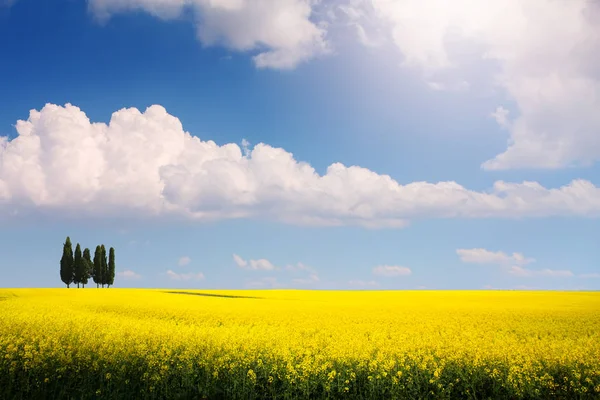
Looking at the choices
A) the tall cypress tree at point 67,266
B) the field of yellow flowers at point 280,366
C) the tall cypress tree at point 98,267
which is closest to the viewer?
the field of yellow flowers at point 280,366

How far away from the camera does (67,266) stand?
91.0m

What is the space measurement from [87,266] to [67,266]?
3.54 metres

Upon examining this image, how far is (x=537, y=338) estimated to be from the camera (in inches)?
819

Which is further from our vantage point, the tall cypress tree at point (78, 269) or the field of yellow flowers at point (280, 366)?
the tall cypress tree at point (78, 269)

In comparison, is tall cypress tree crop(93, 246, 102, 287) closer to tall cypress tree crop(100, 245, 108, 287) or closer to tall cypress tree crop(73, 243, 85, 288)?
tall cypress tree crop(100, 245, 108, 287)

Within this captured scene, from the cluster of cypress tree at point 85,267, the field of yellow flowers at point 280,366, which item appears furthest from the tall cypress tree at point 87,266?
the field of yellow flowers at point 280,366

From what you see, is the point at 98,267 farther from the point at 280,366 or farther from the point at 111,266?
the point at 280,366

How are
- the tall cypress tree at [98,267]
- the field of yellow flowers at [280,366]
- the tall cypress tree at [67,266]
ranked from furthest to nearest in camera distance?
the tall cypress tree at [98,267], the tall cypress tree at [67,266], the field of yellow flowers at [280,366]

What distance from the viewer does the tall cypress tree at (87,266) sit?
9131 centimetres

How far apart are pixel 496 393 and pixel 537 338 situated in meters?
9.30

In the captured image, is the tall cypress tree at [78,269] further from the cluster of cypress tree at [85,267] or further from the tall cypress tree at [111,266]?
the tall cypress tree at [111,266]

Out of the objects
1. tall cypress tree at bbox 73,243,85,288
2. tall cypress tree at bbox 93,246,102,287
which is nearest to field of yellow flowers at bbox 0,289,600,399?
tall cypress tree at bbox 73,243,85,288

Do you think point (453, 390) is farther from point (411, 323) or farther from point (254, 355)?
point (411, 323)

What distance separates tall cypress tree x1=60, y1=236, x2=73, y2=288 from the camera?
90812mm
